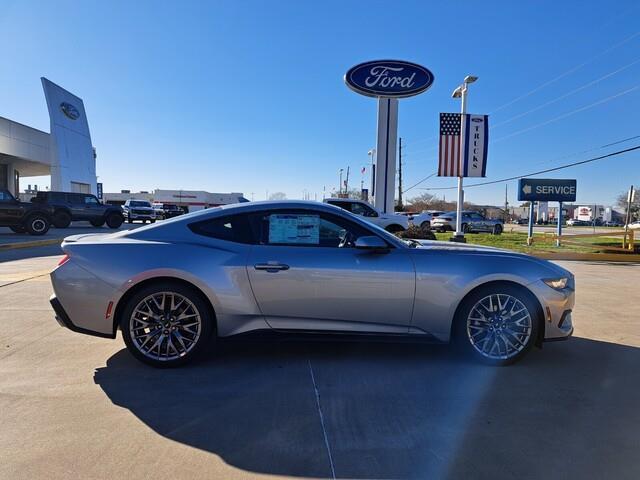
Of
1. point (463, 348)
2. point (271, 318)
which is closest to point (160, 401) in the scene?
point (271, 318)

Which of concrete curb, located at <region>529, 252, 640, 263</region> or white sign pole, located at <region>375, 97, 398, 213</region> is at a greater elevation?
white sign pole, located at <region>375, 97, 398, 213</region>

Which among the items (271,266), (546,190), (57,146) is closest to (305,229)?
(271,266)

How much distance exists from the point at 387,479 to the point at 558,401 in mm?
1840

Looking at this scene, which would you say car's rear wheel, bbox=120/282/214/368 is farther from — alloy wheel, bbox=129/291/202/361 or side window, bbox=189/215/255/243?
side window, bbox=189/215/255/243

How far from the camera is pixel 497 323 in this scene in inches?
166

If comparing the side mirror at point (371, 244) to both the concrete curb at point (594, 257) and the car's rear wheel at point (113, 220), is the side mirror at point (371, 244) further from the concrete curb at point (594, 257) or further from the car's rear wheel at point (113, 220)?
the car's rear wheel at point (113, 220)

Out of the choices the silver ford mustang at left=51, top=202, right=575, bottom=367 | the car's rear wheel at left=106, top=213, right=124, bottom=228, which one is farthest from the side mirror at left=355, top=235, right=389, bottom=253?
the car's rear wheel at left=106, top=213, right=124, bottom=228

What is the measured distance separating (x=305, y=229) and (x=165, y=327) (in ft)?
5.09

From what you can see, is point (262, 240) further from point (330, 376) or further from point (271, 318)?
point (330, 376)

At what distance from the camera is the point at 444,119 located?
715 inches

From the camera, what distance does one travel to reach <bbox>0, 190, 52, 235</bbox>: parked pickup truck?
1725 centimetres

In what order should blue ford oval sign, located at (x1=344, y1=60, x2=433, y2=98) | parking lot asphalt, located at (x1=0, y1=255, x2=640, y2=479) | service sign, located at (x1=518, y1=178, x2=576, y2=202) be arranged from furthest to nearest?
blue ford oval sign, located at (x1=344, y1=60, x2=433, y2=98) → service sign, located at (x1=518, y1=178, x2=576, y2=202) → parking lot asphalt, located at (x1=0, y1=255, x2=640, y2=479)

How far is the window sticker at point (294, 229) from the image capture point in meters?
4.23

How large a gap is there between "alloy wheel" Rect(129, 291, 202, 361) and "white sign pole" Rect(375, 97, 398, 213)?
54.4ft
